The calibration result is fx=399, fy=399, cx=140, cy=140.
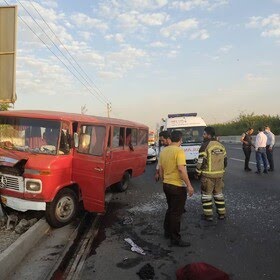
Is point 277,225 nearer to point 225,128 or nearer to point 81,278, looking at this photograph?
point 81,278

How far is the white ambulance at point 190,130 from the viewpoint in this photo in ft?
46.8

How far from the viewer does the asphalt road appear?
17.2ft

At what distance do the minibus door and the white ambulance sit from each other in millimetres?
6703

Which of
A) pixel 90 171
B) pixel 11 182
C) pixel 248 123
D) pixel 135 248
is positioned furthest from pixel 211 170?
pixel 248 123

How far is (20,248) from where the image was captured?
5703 millimetres

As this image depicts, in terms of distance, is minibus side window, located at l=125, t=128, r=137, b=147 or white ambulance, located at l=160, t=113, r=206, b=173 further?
white ambulance, located at l=160, t=113, r=206, b=173

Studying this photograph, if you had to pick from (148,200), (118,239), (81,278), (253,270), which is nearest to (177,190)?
(118,239)

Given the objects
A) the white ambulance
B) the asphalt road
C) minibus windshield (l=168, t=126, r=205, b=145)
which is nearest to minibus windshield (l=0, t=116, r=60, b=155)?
the asphalt road

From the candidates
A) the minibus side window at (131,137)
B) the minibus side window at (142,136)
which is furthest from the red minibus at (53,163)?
the minibus side window at (142,136)

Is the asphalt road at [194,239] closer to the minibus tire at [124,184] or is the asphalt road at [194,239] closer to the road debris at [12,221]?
the minibus tire at [124,184]

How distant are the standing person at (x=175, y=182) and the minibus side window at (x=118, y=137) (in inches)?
124

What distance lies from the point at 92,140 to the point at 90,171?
Answer: 27.7 inches

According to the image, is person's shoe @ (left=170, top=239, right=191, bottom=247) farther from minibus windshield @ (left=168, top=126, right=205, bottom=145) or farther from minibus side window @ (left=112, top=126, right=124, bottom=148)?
minibus windshield @ (left=168, top=126, right=205, bottom=145)

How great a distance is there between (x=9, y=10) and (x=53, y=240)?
416 centimetres
